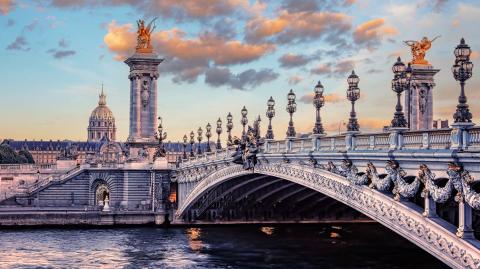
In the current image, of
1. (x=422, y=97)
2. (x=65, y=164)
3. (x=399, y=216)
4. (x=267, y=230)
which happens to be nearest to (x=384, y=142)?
(x=399, y=216)

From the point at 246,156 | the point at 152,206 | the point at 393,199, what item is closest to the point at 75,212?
the point at 152,206

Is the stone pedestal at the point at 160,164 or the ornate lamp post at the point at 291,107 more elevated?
the ornate lamp post at the point at 291,107

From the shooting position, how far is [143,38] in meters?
110

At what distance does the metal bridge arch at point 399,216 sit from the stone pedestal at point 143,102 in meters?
61.5

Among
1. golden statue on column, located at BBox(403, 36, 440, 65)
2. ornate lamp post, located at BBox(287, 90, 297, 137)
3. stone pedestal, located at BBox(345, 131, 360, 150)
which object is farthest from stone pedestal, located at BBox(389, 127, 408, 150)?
golden statue on column, located at BBox(403, 36, 440, 65)

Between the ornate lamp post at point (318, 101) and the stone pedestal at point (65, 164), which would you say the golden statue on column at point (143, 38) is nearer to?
the stone pedestal at point (65, 164)

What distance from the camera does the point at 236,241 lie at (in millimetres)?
64750

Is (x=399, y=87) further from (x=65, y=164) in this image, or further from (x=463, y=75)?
(x=65, y=164)

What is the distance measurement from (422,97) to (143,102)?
1588 inches

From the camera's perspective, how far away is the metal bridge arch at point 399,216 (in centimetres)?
2562

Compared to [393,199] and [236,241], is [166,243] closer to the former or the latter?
[236,241]

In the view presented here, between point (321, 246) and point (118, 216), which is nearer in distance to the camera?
point (321, 246)

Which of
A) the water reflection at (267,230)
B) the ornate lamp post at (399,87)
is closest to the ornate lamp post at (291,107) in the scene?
the ornate lamp post at (399,87)

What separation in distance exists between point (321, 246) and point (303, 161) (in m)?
19.8
